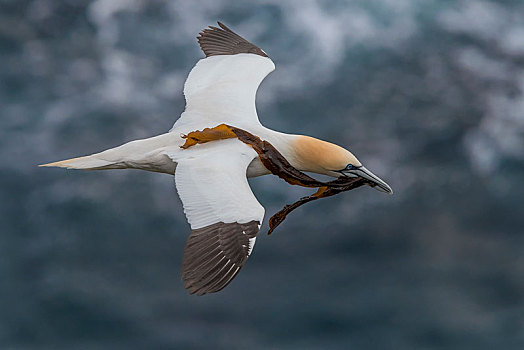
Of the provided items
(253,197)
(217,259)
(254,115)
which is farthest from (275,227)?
(254,115)

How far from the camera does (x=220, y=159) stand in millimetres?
10109

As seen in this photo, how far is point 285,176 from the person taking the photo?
412 inches

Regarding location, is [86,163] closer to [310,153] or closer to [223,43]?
[310,153]

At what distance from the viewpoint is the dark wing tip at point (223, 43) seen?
1304 cm

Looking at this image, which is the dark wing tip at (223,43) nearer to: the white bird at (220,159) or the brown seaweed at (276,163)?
the white bird at (220,159)

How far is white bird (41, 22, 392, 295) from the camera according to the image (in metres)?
9.15

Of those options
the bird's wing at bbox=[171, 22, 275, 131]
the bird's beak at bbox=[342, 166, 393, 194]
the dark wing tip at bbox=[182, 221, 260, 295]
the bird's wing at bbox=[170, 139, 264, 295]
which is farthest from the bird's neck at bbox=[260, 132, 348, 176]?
the dark wing tip at bbox=[182, 221, 260, 295]

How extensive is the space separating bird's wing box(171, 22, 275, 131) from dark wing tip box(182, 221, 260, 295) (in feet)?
6.91

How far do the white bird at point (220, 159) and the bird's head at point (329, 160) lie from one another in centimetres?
1

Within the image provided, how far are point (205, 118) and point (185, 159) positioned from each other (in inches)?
49.8

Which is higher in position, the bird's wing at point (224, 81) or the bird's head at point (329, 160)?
the bird's wing at point (224, 81)

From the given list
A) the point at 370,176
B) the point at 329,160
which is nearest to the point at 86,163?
the point at 329,160

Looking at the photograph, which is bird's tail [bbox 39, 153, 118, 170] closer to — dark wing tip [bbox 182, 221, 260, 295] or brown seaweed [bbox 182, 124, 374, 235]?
brown seaweed [bbox 182, 124, 374, 235]

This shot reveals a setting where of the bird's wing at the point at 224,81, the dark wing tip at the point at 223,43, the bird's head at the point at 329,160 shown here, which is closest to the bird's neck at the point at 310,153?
the bird's head at the point at 329,160
